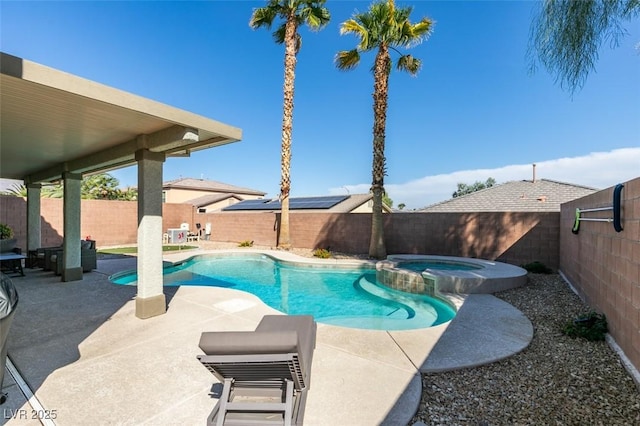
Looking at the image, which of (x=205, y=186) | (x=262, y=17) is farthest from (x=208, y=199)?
(x=262, y=17)

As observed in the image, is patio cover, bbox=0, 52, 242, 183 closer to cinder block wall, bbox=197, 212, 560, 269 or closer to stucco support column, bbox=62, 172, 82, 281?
stucco support column, bbox=62, 172, 82, 281

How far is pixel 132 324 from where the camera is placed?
513 cm

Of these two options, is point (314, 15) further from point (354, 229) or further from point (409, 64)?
point (354, 229)

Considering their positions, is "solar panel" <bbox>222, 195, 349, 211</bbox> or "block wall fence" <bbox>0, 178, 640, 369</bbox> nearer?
"block wall fence" <bbox>0, 178, 640, 369</bbox>

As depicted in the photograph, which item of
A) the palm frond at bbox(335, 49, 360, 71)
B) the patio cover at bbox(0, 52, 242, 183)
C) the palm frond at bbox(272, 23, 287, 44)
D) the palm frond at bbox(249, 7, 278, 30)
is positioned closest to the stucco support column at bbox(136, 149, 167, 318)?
the patio cover at bbox(0, 52, 242, 183)

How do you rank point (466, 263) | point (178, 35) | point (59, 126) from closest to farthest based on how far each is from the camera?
1. point (59, 126)
2. point (466, 263)
3. point (178, 35)

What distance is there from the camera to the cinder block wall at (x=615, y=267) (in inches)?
141

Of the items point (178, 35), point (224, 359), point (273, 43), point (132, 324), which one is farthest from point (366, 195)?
point (224, 359)

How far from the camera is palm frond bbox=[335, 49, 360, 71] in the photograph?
13.1 metres

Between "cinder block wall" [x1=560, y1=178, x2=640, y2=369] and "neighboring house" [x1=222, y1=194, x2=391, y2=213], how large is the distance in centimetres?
1478

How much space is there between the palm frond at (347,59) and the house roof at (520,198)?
9050mm

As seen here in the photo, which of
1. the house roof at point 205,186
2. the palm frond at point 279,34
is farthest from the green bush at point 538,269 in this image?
the house roof at point 205,186

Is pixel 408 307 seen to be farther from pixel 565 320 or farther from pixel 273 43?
pixel 273 43

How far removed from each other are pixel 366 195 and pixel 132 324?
66.1ft
